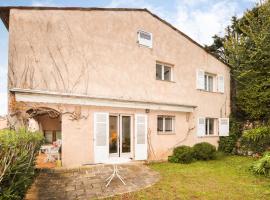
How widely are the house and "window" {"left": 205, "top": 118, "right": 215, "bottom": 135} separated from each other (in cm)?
44

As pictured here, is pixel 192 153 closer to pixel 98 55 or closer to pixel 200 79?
pixel 200 79

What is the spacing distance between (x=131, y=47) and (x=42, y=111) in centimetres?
548

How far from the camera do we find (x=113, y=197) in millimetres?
7402

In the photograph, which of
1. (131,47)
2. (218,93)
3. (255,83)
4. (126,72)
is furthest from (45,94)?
(255,83)

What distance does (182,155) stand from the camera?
13250 mm

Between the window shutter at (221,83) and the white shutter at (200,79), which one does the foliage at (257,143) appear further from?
the white shutter at (200,79)

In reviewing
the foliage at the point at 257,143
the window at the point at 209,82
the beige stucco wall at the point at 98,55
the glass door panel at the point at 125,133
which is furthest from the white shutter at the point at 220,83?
the glass door panel at the point at 125,133

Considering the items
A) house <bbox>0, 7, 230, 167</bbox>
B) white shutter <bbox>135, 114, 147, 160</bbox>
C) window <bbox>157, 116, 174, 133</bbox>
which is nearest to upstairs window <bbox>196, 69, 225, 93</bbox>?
house <bbox>0, 7, 230, 167</bbox>

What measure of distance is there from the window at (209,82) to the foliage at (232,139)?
2.65 m

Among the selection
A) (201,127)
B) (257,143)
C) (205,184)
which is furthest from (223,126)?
(205,184)

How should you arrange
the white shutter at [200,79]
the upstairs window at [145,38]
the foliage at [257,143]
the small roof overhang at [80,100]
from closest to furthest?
the small roof overhang at [80,100] → the upstairs window at [145,38] → the white shutter at [200,79] → the foliage at [257,143]

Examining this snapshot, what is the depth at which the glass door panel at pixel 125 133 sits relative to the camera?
12.9 m

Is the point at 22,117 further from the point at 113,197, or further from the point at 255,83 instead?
the point at 255,83

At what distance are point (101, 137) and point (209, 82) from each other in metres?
9.18
